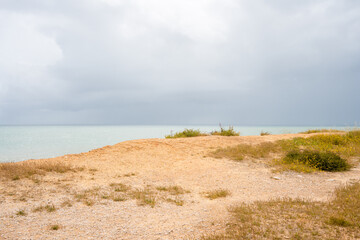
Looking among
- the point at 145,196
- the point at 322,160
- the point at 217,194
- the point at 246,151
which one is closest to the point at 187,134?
the point at 246,151

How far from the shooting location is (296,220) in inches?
179

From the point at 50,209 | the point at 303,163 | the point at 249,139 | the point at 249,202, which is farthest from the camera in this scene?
the point at 249,139

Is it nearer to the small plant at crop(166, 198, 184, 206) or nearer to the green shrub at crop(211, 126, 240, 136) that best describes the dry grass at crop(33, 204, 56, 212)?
the small plant at crop(166, 198, 184, 206)

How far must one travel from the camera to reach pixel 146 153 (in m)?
12.5

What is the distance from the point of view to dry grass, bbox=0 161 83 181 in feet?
27.0

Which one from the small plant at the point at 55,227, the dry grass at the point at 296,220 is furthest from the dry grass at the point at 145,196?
the dry grass at the point at 296,220

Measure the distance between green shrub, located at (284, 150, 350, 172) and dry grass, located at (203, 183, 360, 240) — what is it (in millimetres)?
4097

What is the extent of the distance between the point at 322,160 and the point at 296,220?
21.1 feet

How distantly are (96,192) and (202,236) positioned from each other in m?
3.96

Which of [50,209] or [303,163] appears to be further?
[303,163]

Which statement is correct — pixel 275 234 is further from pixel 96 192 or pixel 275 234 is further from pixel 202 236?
pixel 96 192

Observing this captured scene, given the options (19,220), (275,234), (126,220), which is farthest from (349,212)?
(19,220)

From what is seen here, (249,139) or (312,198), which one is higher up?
(249,139)

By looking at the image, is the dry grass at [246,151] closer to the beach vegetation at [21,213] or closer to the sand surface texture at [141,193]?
the sand surface texture at [141,193]
